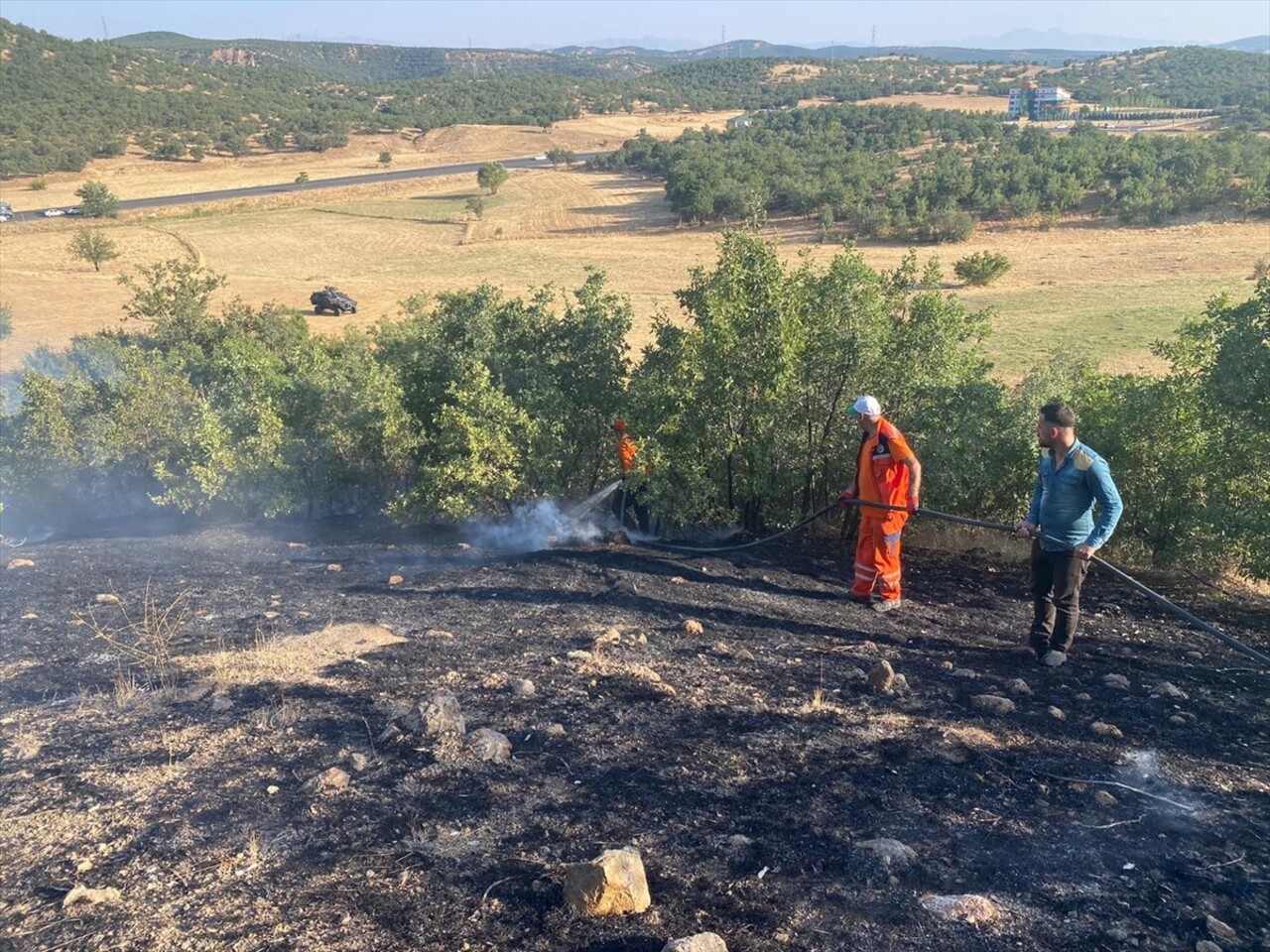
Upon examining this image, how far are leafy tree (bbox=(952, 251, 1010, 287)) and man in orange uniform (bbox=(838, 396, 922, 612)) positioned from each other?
2470 centimetres

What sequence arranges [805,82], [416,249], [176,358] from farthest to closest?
[805,82], [416,249], [176,358]

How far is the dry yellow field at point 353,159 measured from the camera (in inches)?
2188

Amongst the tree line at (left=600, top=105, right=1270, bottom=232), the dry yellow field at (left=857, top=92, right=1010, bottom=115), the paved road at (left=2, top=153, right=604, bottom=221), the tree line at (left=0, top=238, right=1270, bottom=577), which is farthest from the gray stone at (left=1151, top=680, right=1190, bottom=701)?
the dry yellow field at (left=857, top=92, right=1010, bottom=115)

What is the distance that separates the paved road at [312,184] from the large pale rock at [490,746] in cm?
5069

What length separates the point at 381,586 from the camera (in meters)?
7.44

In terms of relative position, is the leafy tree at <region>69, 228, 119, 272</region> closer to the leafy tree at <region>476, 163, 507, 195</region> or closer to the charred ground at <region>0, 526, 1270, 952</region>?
the leafy tree at <region>476, 163, 507, 195</region>

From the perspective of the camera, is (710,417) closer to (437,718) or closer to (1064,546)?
(1064,546)

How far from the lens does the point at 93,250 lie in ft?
106

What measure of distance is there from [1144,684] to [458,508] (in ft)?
19.1

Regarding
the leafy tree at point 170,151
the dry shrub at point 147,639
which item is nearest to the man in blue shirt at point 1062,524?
the dry shrub at point 147,639

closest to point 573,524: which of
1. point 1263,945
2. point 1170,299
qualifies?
point 1263,945

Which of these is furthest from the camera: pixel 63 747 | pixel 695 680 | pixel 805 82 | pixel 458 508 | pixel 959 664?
pixel 805 82

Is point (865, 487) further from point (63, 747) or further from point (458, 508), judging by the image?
point (63, 747)

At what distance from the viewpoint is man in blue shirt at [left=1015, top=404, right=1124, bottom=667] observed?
5363mm
